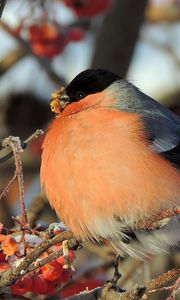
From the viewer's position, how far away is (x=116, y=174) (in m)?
2.48

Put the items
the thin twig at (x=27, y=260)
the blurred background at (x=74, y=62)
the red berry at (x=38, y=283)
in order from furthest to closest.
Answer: the blurred background at (x=74, y=62) → the red berry at (x=38, y=283) → the thin twig at (x=27, y=260)

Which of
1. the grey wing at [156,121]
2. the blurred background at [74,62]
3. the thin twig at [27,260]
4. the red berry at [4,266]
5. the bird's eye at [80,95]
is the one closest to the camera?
the thin twig at [27,260]

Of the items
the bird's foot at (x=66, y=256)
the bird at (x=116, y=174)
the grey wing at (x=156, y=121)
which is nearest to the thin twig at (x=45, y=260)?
the bird's foot at (x=66, y=256)

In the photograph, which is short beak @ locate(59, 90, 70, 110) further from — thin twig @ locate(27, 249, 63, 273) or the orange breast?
thin twig @ locate(27, 249, 63, 273)

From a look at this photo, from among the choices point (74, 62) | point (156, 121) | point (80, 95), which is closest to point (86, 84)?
point (80, 95)

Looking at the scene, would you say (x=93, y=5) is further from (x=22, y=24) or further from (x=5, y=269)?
(x=5, y=269)

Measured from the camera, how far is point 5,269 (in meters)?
2.39

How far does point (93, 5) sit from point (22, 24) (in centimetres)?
36

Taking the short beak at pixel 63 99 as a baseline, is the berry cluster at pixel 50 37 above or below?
above

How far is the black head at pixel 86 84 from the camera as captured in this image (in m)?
2.90

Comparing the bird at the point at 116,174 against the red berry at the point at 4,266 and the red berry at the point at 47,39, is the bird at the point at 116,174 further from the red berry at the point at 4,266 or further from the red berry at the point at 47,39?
the red berry at the point at 47,39

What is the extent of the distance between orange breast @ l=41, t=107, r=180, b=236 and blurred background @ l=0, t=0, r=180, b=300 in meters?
0.71

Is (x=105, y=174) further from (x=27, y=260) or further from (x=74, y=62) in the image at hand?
(x=74, y=62)

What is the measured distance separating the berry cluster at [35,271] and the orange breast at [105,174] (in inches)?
5.3
